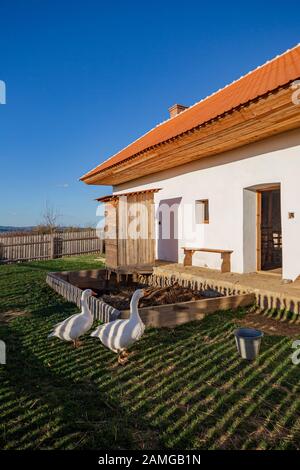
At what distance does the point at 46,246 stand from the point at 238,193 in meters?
16.2

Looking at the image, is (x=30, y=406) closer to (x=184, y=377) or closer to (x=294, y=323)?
(x=184, y=377)

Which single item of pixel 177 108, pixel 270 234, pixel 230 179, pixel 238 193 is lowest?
pixel 270 234

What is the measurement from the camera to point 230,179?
943 centimetres

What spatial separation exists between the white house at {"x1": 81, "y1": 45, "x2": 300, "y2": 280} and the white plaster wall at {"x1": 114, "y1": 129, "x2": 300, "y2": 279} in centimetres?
2

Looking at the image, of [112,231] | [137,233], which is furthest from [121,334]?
[112,231]

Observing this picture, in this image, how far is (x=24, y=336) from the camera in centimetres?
548

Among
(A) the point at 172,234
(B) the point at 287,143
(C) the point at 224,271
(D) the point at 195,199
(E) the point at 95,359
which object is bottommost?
(E) the point at 95,359

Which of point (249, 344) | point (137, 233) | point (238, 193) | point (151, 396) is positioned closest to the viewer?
point (151, 396)

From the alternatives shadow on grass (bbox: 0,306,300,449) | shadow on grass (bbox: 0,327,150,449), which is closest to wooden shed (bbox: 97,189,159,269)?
shadow on grass (bbox: 0,306,300,449)

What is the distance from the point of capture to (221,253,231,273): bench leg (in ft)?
30.6

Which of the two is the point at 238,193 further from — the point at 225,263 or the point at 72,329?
the point at 72,329

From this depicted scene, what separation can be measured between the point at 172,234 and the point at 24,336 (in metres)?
7.95
